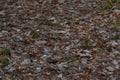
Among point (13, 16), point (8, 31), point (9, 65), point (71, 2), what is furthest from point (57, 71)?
point (71, 2)

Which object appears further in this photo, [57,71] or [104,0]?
[104,0]

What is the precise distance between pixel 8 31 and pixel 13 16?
1021mm

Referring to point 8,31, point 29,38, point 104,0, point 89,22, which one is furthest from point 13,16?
point 104,0

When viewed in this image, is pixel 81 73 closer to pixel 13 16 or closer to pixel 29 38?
pixel 29 38

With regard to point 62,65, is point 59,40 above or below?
above

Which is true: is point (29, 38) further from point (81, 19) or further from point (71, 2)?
point (71, 2)

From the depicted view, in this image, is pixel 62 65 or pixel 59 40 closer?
pixel 62 65

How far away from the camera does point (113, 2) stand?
Result: 424 inches

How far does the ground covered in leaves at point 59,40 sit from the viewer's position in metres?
7.27

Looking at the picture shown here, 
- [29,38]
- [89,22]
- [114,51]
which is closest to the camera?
[114,51]

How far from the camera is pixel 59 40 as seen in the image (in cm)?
860

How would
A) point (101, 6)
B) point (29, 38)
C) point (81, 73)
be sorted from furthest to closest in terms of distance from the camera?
1. point (101, 6)
2. point (29, 38)
3. point (81, 73)

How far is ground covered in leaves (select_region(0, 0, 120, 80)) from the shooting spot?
286 inches

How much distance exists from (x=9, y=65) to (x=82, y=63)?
1.71m
